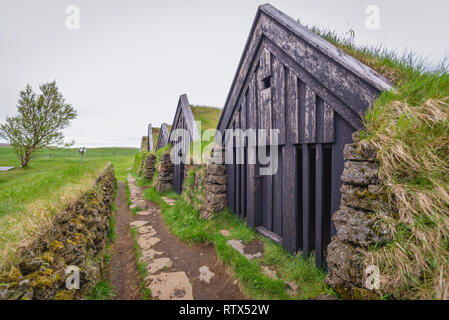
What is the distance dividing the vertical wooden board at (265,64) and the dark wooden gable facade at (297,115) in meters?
0.02

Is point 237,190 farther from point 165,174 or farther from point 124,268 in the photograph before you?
point 165,174

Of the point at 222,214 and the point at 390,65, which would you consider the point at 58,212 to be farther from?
the point at 390,65

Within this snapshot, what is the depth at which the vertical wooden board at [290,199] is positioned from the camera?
3422 millimetres

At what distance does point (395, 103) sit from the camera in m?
1.97

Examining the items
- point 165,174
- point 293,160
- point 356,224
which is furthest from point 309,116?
point 165,174

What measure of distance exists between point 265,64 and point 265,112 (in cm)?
110

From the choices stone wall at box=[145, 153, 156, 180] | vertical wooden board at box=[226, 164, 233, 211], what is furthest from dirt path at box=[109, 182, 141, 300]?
stone wall at box=[145, 153, 156, 180]

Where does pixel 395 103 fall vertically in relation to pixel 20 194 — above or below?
above

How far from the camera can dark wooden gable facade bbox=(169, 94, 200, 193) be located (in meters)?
8.83

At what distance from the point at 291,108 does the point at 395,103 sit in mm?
1617

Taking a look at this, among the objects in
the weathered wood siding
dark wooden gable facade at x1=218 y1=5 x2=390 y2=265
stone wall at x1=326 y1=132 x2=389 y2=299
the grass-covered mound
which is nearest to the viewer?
the grass-covered mound

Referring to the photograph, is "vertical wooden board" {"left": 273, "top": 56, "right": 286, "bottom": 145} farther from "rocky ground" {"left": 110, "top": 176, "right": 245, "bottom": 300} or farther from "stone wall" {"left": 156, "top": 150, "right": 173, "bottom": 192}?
"stone wall" {"left": 156, "top": 150, "right": 173, "bottom": 192}

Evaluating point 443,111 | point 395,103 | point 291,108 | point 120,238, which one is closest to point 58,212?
point 120,238

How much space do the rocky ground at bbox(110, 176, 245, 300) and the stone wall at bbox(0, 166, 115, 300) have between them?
586mm
